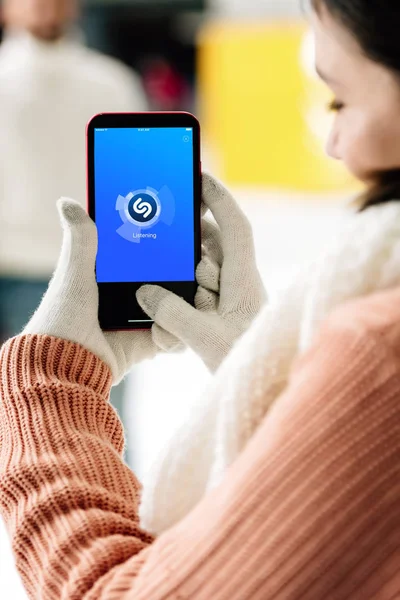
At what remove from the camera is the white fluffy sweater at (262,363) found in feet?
1.69

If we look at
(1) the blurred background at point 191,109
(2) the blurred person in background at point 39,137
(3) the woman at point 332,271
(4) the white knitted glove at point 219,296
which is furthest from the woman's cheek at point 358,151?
(2) the blurred person in background at point 39,137

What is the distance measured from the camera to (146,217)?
2.74ft

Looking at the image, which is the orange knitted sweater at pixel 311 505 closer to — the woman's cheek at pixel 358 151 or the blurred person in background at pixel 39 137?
the woman's cheek at pixel 358 151

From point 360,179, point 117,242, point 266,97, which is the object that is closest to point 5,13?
point 266,97

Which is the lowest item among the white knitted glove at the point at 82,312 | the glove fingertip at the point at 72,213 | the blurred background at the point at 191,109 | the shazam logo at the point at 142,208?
the blurred background at the point at 191,109

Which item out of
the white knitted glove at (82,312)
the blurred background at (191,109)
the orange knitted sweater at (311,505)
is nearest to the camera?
the orange knitted sweater at (311,505)

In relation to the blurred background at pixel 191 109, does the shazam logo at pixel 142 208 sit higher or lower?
higher

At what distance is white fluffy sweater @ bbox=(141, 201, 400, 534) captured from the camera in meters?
0.52

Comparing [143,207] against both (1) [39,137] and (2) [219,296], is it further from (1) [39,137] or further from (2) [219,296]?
(1) [39,137]

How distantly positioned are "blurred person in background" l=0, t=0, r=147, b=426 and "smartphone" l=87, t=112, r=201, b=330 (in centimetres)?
139

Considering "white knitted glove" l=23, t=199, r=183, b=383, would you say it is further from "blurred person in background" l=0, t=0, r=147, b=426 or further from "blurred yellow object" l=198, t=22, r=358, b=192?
"blurred yellow object" l=198, t=22, r=358, b=192

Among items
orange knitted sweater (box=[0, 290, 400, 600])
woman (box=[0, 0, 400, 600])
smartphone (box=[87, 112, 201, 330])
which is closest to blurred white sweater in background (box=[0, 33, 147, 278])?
smartphone (box=[87, 112, 201, 330])

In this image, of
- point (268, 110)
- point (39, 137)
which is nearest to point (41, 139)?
point (39, 137)

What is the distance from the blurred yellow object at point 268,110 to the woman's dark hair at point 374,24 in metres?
3.51
